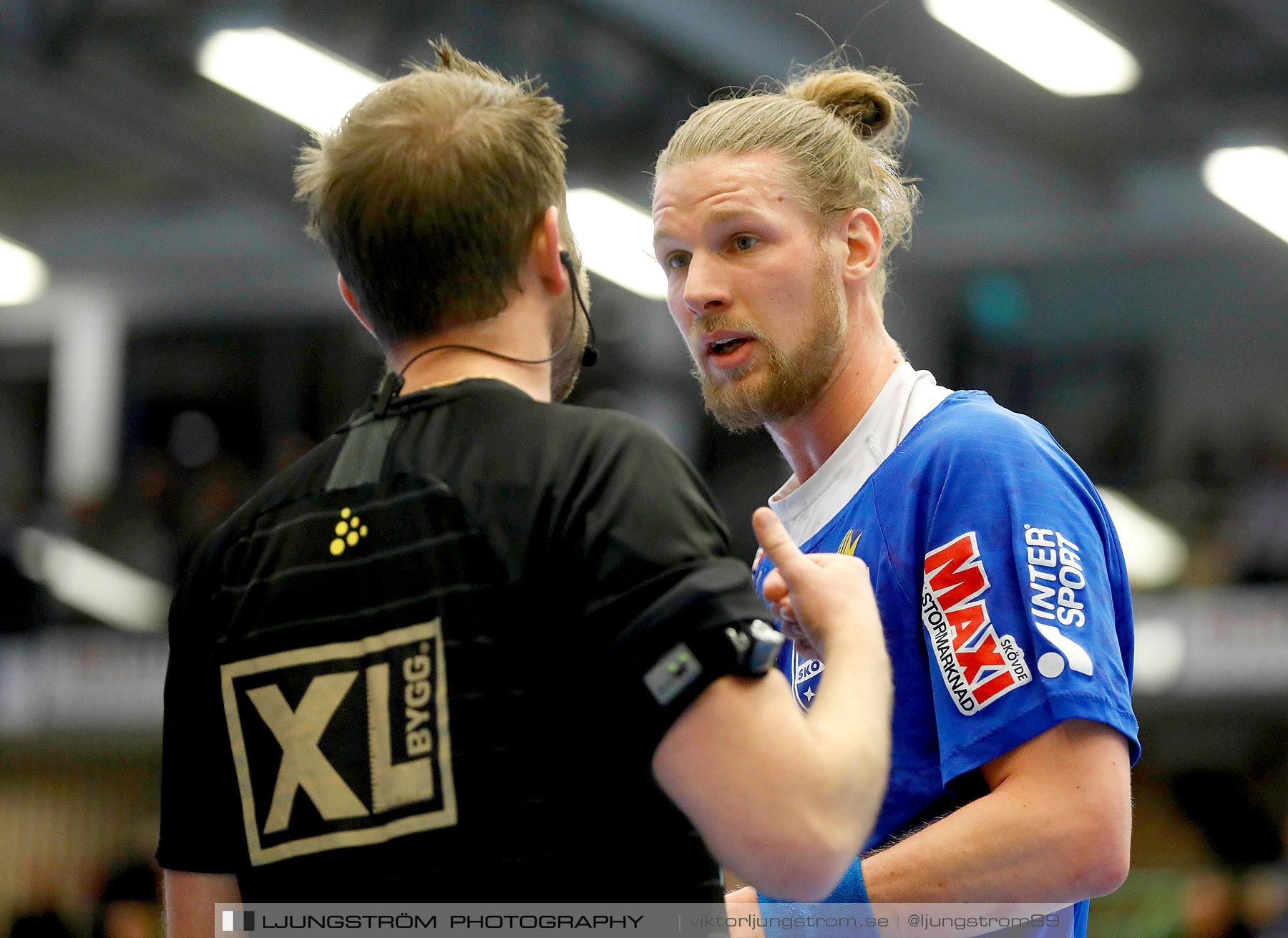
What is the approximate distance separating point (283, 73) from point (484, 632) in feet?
31.3

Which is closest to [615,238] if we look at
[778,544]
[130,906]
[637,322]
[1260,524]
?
[637,322]

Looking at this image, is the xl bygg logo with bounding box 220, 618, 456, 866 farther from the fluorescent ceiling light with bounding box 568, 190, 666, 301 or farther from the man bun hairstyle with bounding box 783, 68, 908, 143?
the fluorescent ceiling light with bounding box 568, 190, 666, 301

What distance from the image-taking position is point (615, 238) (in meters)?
11.7

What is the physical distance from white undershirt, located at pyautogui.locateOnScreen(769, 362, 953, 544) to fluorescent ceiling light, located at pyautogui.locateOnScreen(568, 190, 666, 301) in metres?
8.34

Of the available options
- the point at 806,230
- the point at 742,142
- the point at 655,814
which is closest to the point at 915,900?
the point at 655,814

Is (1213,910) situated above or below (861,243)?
below

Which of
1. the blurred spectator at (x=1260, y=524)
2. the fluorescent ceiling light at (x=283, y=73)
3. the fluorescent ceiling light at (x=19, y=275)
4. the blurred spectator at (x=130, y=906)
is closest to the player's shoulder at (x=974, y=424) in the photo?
the blurred spectator at (x=130, y=906)

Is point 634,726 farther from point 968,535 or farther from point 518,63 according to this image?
point 518,63

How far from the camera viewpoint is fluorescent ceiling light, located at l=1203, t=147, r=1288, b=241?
10.2m

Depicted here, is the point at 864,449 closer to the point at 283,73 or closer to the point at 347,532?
the point at 347,532

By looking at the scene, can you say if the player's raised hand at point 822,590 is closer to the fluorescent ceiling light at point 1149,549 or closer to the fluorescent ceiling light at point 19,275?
the fluorescent ceiling light at point 1149,549

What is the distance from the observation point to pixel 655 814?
4.62ft

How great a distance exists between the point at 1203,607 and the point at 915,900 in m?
8.75

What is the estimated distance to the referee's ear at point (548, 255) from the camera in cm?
151
